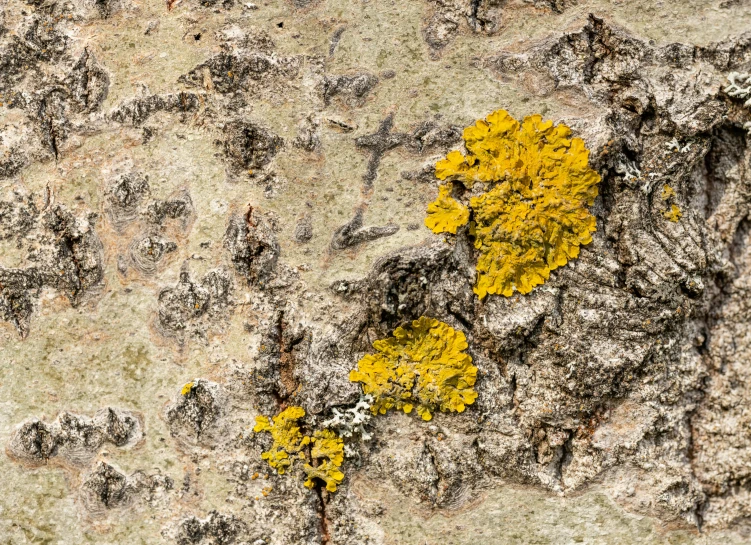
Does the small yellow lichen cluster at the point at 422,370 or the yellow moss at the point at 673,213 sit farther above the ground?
the yellow moss at the point at 673,213

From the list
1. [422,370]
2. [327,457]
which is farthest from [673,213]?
[327,457]

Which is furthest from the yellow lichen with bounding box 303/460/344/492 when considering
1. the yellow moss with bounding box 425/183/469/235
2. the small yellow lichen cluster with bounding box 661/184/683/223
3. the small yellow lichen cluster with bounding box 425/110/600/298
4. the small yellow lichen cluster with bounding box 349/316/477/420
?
the small yellow lichen cluster with bounding box 661/184/683/223

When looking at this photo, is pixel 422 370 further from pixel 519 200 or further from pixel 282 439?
pixel 519 200

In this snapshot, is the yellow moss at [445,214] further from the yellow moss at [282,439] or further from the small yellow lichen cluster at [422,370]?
the yellow moss at [282,439]

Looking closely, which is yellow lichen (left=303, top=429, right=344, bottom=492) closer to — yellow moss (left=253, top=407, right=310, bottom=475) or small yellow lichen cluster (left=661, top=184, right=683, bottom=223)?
yellow moss (left=253, top=407, right=310, bottom=475)

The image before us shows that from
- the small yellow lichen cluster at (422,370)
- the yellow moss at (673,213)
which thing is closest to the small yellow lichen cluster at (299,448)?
the small yellow lichen cluster at (422,370)

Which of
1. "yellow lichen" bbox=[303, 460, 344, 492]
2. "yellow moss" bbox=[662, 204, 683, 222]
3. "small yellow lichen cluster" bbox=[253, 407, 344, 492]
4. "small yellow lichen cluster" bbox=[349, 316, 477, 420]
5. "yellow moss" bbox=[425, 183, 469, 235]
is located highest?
"yellow moss" bbox=[425, 183, 469, 235]
